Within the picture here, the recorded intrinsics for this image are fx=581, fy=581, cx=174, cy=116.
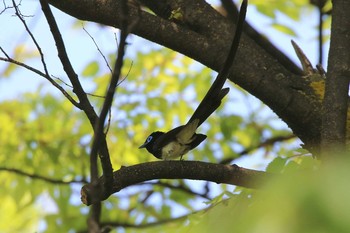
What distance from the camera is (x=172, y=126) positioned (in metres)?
6.07

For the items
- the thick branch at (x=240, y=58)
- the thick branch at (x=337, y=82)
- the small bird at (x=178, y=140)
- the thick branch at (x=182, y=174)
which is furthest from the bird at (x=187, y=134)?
the thick branch at (x=337, y=82)

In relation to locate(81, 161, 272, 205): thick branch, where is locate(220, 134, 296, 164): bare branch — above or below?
above

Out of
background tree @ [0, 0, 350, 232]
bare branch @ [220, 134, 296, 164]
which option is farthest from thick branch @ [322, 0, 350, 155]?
bare branch @ [220, 134, 296, 164]

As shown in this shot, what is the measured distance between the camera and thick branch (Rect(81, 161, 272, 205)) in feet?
8.62

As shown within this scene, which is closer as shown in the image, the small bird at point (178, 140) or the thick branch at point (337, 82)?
the thick branch at point (337, 82)

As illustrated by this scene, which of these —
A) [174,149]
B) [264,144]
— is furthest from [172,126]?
[174,149]

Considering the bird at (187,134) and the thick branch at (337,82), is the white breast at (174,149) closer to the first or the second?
the bird at (187,134)

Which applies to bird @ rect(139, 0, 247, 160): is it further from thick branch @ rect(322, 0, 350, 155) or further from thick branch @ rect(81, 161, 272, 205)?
thick branch @ rect(322, 0, 350, 155)

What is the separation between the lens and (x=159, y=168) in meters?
2.71

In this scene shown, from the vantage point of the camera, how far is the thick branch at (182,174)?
2.63m

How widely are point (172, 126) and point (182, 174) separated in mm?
3312

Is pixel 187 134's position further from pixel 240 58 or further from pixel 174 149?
pixel 240 58

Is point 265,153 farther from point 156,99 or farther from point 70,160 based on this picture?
point 70,160

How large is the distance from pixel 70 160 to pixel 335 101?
11.3 feet
